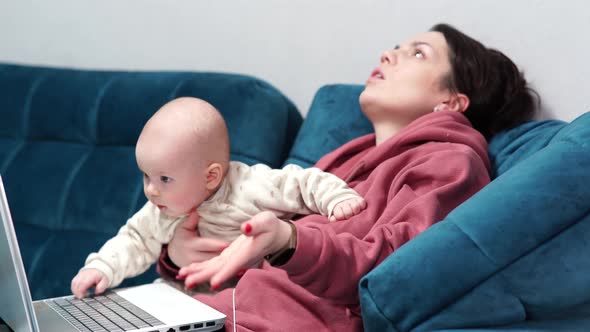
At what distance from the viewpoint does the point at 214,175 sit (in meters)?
1.68

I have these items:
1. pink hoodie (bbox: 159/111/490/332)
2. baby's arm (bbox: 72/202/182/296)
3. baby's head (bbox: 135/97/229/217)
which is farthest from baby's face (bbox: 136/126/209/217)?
pink hoodie (bbox: 159/111/490/332)

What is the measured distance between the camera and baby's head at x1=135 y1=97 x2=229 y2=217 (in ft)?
5.29

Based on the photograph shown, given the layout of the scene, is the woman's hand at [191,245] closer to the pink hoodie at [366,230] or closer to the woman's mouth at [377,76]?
the pink hoodie at [366,230]

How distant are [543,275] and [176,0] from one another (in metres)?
1.77

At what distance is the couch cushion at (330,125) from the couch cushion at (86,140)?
101 mm

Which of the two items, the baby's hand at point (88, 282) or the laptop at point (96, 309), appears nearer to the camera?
the laptop at point (96, 309)

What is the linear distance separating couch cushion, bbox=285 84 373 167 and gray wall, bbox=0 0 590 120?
0.65ft


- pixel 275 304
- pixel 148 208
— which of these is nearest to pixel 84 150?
pixel 148 208

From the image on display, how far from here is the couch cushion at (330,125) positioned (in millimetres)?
2104

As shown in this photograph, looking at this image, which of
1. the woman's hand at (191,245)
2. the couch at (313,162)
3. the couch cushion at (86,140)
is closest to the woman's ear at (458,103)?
the couch at (313,162)

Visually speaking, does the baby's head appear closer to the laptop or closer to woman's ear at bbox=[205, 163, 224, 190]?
woman's ear at bbox=[205, 163, 224, 190]

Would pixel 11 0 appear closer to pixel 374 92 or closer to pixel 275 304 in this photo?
pixel 374 92

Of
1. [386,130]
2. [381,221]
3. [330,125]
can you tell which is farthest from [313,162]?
[381,221]

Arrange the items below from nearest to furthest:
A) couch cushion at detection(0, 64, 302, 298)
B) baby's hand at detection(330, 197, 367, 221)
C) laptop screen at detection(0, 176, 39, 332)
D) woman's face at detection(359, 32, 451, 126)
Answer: laptop screen at detection(0, 176, 39, 332) → baby's hand at detection(330, 197, 367, 221) → woman's face at detection(359, 32, 451, 126) → couch cushion at detection(0, 64, 302, 298)
